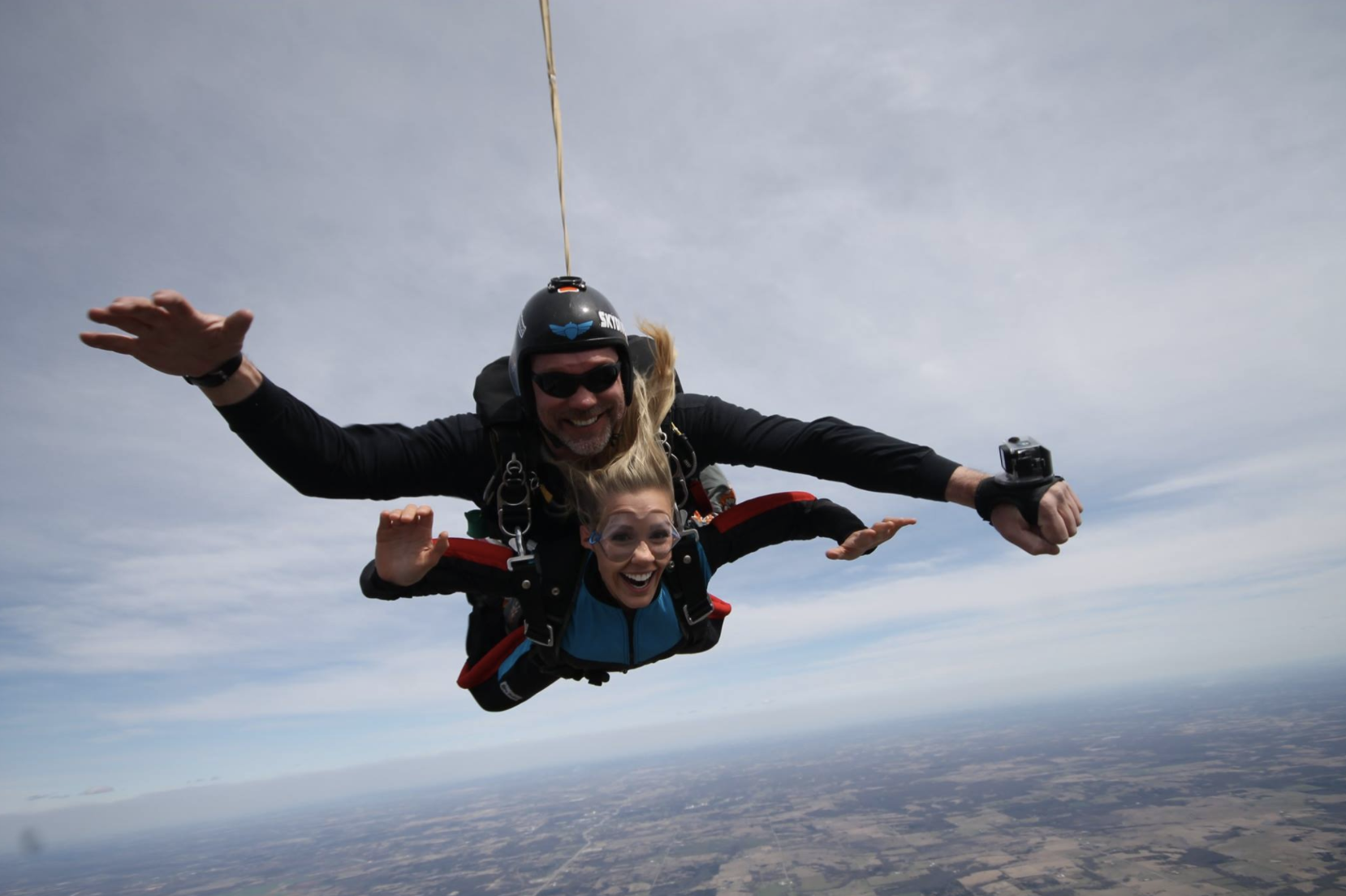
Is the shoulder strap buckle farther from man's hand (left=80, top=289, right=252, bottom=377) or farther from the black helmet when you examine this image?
man's hand (left=80, top=289, right=252, bottom=377)

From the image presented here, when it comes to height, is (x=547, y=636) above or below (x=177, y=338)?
below

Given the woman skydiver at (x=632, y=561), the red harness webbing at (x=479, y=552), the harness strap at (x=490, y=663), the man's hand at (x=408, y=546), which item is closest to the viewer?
the man's hand at (x=408, y=546)

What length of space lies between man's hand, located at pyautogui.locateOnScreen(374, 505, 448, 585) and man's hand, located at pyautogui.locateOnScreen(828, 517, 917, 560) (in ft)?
4.84

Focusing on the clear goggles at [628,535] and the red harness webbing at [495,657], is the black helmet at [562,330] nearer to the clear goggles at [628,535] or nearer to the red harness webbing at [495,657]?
the clear goggles at [628,535]

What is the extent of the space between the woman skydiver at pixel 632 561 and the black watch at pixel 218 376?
38.6 inches

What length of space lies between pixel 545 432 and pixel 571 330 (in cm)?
47

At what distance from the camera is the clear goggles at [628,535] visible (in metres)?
2.91

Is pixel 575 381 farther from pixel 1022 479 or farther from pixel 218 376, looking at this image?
pixel 1022 479

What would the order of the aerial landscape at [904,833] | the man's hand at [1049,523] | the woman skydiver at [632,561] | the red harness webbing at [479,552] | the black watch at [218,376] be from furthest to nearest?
the aerial landscape at [904,833], the woman skydiver at [632,561], the red harness webbing at [479,552], the black watch at [218,376], the man's hand at [1049,523]

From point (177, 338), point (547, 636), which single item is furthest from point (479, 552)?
point (177, 338)

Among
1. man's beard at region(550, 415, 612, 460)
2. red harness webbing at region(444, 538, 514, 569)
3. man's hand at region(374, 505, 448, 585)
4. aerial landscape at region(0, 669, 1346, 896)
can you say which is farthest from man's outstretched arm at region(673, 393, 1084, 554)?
aerial landscape at region(0, 669, 1346, 896)

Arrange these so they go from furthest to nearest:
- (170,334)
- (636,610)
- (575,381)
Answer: (636,610) < (575,381) < (170,334)

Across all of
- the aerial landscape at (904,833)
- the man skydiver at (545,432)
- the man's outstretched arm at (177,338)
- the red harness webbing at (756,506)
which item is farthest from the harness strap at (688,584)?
the aerial landscape at (904,833)

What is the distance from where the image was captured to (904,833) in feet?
238
